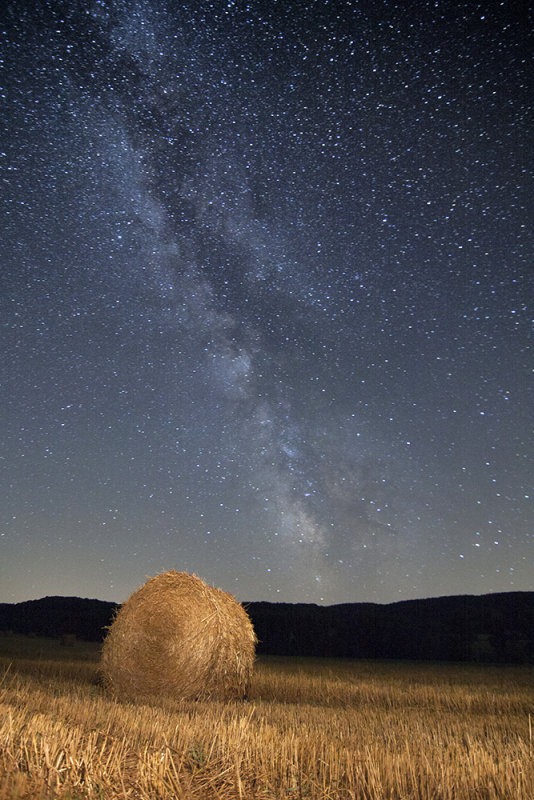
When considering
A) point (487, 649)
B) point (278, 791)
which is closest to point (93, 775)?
point (278, 791)

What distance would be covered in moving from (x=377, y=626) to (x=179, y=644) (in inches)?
1013

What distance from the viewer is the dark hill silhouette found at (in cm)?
3000

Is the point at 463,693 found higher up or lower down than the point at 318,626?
lower down

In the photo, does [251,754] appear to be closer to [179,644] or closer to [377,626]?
[179,644]

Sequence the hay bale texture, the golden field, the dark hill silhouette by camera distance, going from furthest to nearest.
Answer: the dark hill silhouette
the hay bale texture
the golden field

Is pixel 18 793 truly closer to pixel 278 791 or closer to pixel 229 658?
pixel 278 791

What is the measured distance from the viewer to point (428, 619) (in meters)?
33.1

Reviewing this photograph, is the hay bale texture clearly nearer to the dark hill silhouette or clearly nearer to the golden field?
the golden field

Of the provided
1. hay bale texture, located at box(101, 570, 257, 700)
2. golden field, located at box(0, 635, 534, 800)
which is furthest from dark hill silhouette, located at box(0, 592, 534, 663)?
golden field, located at box(0, 635, 534, 800)

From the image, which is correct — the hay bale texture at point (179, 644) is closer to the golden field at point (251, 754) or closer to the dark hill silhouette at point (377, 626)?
the golden field at point (251, 754)

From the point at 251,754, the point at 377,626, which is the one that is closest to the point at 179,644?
the point at 251,754

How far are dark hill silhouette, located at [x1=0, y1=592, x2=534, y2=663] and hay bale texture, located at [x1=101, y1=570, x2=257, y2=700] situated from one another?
2062 centimetres

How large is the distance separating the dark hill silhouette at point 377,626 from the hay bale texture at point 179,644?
67.6 ft

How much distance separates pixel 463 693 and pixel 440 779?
7.01 m
